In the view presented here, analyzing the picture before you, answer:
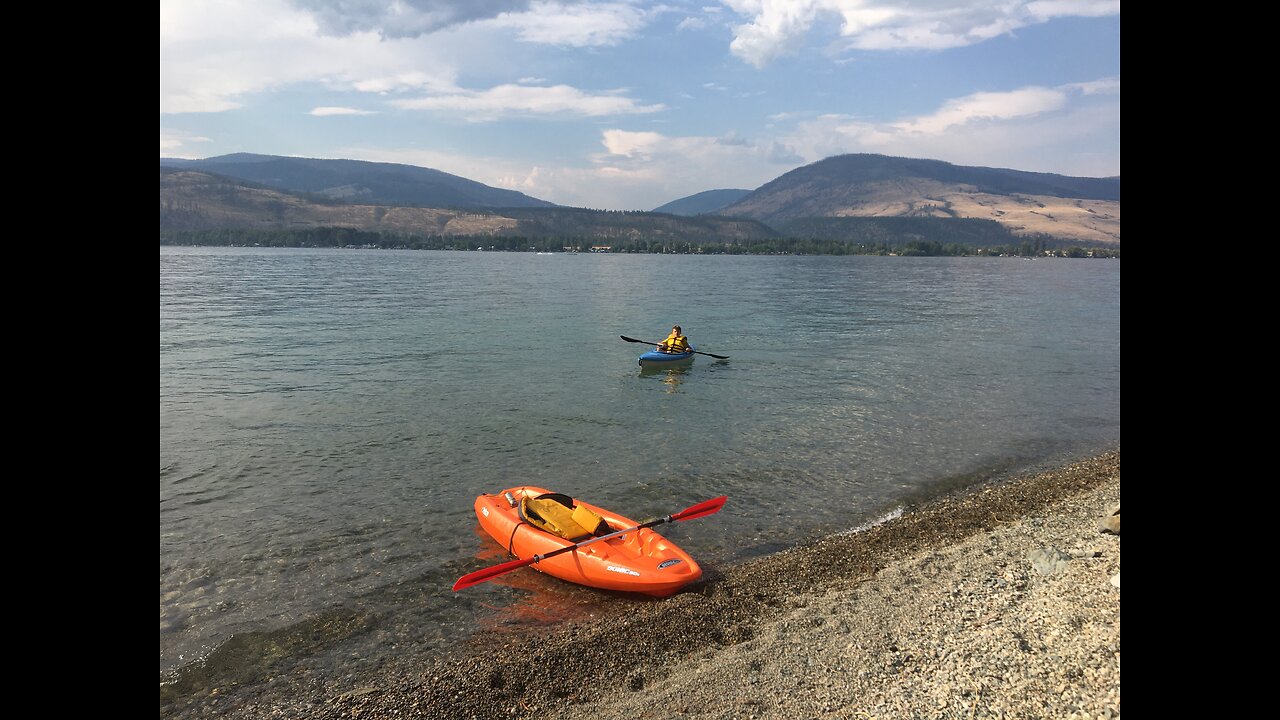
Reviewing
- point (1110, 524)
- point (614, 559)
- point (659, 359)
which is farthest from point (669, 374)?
point (1110, 524)

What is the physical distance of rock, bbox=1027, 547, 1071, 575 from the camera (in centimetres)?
977

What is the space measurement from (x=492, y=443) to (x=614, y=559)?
29.6 ft

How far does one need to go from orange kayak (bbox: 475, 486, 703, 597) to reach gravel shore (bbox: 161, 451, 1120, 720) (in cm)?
36

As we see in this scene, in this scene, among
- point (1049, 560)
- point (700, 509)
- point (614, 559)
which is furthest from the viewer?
point (700, 509)

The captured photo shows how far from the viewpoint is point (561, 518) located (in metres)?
12.6

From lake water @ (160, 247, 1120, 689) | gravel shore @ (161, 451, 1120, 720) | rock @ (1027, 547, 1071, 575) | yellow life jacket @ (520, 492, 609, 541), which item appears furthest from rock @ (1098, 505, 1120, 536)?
yellow life jacket @ (520, 492, 609, 541)

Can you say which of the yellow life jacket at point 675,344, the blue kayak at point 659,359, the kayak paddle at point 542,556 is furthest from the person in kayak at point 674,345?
the kayak paddle at point 542,556

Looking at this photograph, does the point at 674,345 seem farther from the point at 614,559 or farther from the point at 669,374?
the point at 614,559

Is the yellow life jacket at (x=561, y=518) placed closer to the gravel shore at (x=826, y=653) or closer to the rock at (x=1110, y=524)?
the gravel shore at (x=826, y=653)

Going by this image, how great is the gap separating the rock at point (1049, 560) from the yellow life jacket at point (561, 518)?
22.9 ft

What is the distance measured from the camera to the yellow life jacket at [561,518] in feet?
40.6

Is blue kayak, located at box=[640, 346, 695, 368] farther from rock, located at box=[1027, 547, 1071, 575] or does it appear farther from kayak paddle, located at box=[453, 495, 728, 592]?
rock, located at box=[1027, 547, 1071, 575]
